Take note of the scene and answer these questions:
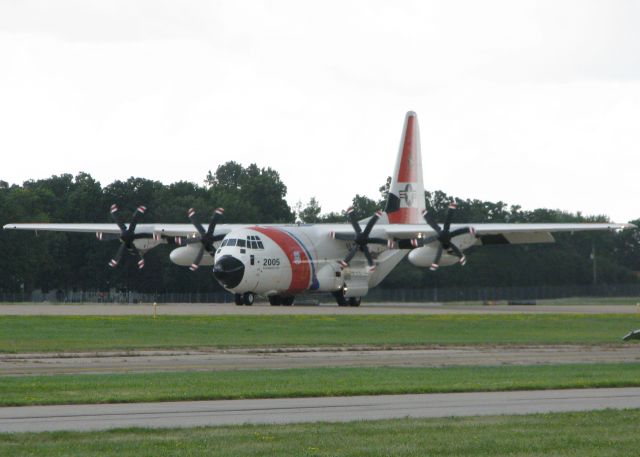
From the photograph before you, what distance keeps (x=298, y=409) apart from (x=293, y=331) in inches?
949

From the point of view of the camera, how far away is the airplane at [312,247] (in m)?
60.3

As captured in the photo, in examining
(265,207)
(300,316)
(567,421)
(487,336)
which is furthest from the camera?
(265,207)

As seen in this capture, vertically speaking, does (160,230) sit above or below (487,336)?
above

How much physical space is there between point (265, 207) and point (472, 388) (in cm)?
11176

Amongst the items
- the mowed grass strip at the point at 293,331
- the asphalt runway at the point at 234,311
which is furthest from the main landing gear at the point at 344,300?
the mowed grass strip at the point at 293,331

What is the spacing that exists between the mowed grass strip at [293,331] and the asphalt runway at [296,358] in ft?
7.69

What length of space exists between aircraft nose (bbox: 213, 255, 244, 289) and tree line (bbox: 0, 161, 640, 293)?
3330cm

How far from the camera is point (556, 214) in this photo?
123 metres

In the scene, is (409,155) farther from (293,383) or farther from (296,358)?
(293,383)

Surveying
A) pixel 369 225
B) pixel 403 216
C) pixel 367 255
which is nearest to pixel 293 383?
pixel 369 225

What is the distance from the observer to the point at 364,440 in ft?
50.8

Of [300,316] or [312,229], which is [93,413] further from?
[312,229]

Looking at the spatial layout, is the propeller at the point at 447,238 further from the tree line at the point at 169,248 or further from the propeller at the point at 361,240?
the tree line at the point at 169,248

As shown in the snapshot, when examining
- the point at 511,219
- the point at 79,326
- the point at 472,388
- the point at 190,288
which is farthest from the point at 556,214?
the point at 472,388
